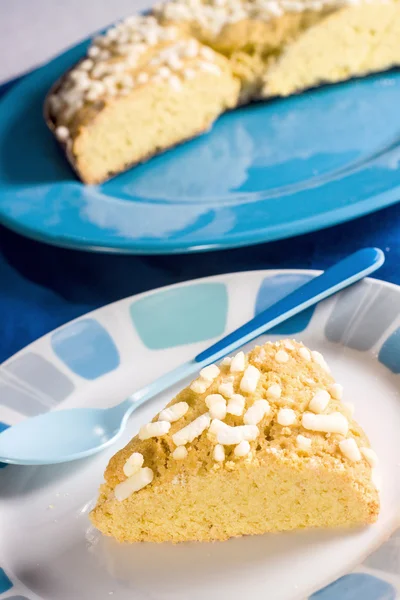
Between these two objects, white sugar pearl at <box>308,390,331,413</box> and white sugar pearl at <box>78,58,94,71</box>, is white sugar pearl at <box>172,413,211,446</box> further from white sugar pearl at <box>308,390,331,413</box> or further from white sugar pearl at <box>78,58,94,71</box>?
white sugar pearl at <box>78,58,94,71</box>

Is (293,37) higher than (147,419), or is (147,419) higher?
(293,37)

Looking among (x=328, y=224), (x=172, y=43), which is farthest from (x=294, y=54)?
(x=328, y=224)

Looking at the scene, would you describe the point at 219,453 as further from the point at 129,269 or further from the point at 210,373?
the point at 129,269

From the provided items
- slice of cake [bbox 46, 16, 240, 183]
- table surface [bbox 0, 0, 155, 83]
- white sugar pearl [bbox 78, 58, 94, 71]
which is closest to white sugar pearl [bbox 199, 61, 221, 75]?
slice of cake [bbox 46, 16, 240, 183]

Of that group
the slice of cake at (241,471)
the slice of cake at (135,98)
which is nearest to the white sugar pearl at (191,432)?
the slice of cake at (241,471)

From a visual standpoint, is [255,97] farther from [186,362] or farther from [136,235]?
[186,362]

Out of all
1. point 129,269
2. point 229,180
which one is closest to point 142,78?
point 229,180
